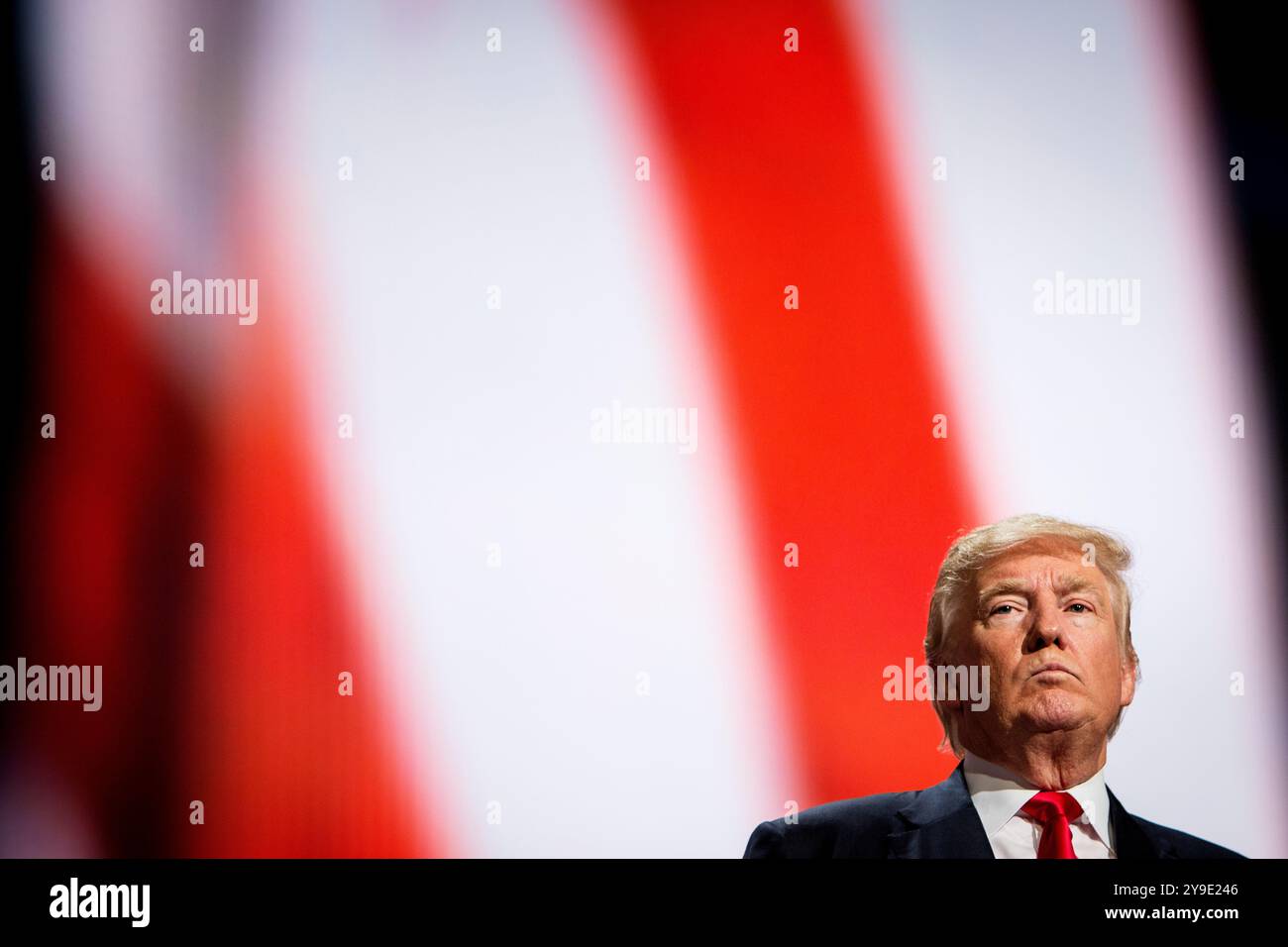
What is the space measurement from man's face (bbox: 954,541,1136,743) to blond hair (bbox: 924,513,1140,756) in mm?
22

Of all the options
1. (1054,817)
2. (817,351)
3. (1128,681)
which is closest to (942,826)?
(1054,817)

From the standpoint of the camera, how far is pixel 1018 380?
9.75 ft

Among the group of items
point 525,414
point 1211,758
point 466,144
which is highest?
point 466,144

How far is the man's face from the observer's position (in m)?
2.81

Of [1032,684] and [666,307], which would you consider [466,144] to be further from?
[1032,684]

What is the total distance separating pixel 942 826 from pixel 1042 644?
519 millimetres

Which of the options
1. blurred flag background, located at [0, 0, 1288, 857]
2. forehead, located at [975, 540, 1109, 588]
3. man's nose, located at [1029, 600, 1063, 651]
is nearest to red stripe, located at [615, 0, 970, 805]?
blurred flag background, located at [0, 0, 1288, 857]

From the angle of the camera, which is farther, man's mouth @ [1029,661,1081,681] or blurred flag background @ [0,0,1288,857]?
blurred flag background @ [0,0,1288,857]

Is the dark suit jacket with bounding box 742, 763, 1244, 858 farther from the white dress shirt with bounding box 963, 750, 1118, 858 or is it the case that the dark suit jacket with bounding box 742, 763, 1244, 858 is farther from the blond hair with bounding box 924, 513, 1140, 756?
the blond hair with bounding box 924, 513, 1140, 756

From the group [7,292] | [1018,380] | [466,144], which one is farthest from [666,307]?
[7,292]

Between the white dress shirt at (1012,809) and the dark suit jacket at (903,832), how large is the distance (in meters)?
0.03

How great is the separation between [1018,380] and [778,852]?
1360 millimetres

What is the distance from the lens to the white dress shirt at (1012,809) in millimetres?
2832

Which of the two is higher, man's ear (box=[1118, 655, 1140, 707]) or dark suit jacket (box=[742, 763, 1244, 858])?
man's ear (box=[1118, 655, 1140, 707])
